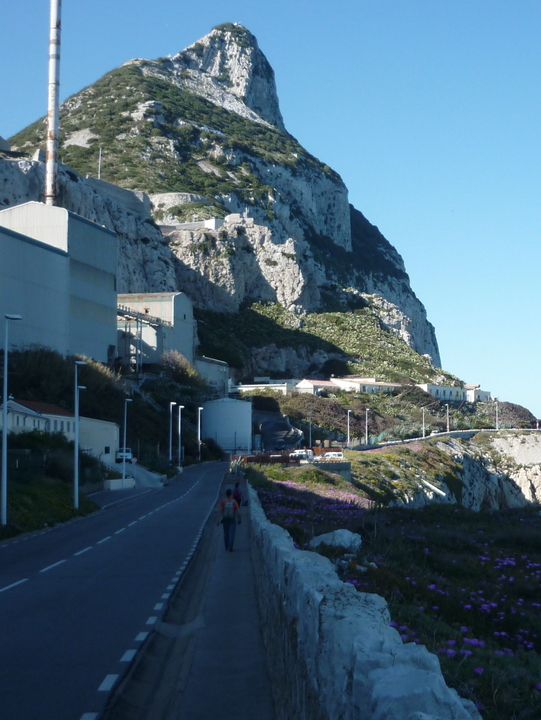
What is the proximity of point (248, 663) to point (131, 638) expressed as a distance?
1.92m

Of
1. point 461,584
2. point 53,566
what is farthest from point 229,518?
point 461,584

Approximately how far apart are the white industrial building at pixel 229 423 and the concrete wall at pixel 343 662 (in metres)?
91.5

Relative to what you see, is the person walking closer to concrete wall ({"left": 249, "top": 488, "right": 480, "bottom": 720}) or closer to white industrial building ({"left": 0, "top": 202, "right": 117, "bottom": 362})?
concrete wall ({"left": 249, "top": 488, "right": 480, "bottom": 720})

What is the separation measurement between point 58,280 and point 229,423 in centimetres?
2740

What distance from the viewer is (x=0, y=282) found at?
7181 centimetres

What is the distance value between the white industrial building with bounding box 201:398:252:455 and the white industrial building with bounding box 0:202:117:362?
46.5 feet

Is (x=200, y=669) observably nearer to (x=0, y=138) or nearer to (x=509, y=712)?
(x=509, y=712)

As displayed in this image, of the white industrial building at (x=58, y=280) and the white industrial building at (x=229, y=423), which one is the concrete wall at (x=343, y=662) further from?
the white industrial building at (x=229, y=423)

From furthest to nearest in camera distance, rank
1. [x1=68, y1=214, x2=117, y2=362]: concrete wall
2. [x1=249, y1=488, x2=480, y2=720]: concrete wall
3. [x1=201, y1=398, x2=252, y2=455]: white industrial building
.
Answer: [x1=201, y1=398, x2=252, y2=455]: white industrial building → [x1=68, y1=214, x2=117, y2=362]: concrete wall → [x1=249, y1=488, x2=480, y2=720]: concrete wall

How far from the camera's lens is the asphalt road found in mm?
9648

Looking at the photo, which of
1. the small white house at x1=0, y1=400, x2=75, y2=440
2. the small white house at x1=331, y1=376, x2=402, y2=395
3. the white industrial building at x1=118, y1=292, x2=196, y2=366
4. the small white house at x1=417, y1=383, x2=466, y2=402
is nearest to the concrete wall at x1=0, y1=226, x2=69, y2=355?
the small white house at x1=0, y1=400, x2=75, y2=440

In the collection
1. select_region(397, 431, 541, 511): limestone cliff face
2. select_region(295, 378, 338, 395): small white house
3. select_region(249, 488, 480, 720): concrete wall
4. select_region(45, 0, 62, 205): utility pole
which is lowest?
select_region(397, 431, 541, 511): limestone cliff face

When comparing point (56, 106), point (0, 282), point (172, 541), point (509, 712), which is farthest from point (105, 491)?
point (509, 712)

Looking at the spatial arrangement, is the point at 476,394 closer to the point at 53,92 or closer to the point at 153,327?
the point at 153,327
